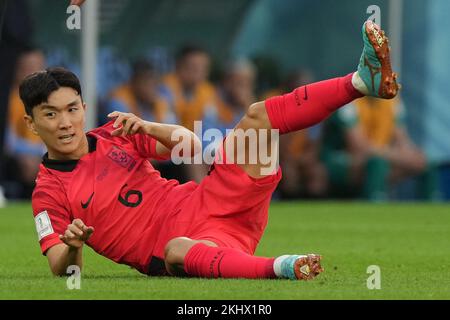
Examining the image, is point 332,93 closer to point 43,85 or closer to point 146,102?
point 43,85

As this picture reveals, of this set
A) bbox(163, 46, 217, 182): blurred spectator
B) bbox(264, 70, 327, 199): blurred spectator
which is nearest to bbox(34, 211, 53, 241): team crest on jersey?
bbox(163, 46, 217, 182): blurred spectator

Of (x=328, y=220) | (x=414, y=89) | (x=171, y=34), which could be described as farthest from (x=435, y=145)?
(x=328, y=220)

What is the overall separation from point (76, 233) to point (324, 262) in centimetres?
220

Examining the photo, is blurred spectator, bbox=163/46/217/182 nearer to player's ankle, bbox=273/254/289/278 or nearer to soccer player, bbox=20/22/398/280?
soccer player, bbox=20/22/398/280

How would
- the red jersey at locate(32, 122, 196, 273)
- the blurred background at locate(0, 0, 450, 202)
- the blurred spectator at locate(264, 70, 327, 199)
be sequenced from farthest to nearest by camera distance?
the blurred spectator at locate(264, 70, 327, 199) < the blurred background at locate(0, 0, 450, 202) < the red jersey at locate(32, 122, 196, 273)

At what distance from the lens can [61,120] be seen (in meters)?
5.99

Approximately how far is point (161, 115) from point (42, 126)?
9.04 meters

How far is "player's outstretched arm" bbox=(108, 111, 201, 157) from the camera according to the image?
5.80 meters

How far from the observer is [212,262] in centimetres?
566

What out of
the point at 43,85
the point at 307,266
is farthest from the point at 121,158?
the point at 307,266

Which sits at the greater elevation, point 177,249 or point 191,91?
point 191,91

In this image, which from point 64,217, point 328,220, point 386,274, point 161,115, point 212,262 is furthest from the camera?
point 161,115

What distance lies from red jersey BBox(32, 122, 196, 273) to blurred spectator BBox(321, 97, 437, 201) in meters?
9.67

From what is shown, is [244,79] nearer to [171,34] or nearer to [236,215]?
[171,34]
